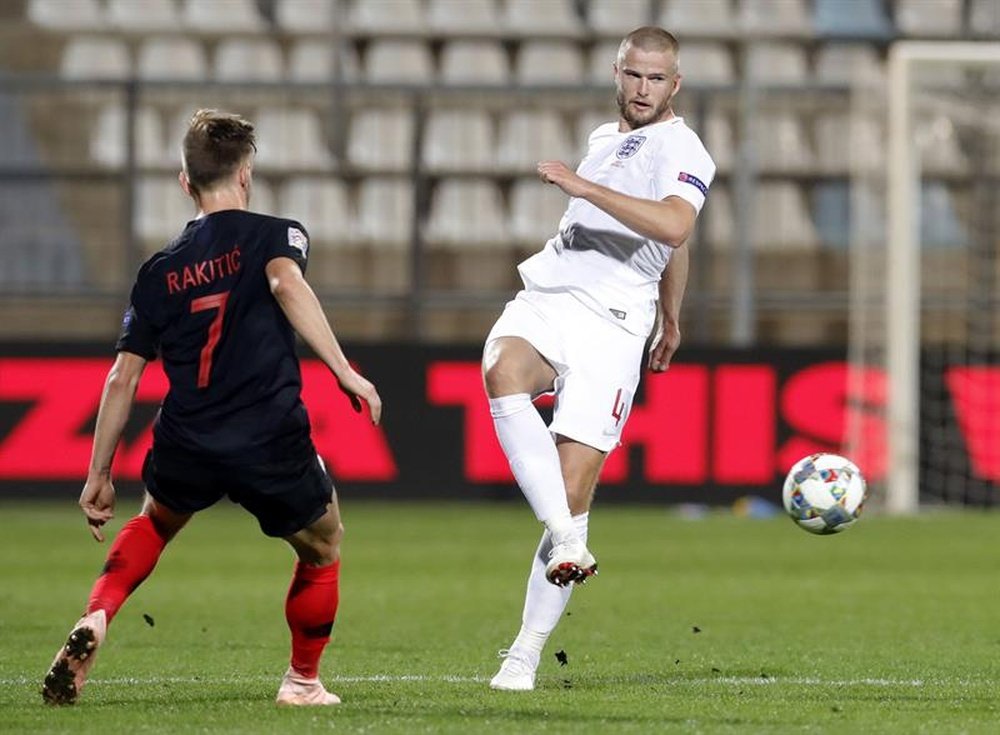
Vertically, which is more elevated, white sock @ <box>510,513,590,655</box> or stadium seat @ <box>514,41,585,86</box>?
stadium seat @ <box>514,41,585,86</box>

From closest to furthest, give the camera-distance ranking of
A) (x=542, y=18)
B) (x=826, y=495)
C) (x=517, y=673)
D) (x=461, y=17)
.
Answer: (x=517, y=673)
(x=826, y=495)
(x=461, y=17)
(x=542, y=18)

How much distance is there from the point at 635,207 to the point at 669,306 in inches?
30.4

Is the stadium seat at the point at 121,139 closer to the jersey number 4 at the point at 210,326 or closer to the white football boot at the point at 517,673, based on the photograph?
the white football boot at the point at 517,673

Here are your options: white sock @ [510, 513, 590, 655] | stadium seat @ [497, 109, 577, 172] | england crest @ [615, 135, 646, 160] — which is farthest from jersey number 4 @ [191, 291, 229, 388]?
stadium seat @ [497, 109, 577, 172]

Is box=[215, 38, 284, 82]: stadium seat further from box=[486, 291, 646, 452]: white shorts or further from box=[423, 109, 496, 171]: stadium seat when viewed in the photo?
box=[486, 291, 646, 452]: white shorts

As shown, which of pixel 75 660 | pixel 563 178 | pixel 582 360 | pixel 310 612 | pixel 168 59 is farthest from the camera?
pixel 168 59

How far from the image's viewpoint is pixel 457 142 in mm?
18906

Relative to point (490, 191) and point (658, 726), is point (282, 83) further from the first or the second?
point (658, 726)

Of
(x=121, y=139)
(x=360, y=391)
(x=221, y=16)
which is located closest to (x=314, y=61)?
(x=221, y=16)

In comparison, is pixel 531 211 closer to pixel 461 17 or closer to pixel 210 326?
pixel 461 17

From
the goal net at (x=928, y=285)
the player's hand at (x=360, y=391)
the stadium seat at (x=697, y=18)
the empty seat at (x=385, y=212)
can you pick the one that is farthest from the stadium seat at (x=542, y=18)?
the player's hand at (x=360, y=391)

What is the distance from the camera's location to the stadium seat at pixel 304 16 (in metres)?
20.4

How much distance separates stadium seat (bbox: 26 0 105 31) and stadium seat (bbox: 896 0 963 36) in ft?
25.9

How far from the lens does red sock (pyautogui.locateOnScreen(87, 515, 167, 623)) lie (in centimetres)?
570
